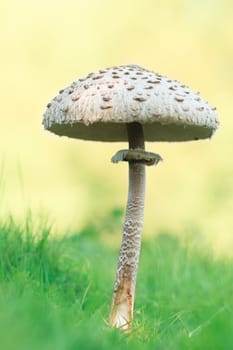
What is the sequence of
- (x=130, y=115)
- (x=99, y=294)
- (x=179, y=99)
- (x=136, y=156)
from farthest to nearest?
(x=99, y=294)
(x=136, y=156)
(x=179, y=99)
(x=130, y=115)

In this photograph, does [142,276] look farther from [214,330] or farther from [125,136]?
[214,330]

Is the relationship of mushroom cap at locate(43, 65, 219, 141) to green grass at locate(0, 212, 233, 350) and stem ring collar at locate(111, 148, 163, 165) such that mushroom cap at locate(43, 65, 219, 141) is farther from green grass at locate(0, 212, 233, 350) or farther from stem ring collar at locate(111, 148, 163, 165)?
green grass at locate(0, 212, 233, 350)

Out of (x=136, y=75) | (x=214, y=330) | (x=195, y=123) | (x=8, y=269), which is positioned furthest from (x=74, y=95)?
(x=214, y=330)

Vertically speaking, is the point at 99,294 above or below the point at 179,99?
below

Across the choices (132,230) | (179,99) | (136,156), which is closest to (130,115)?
(179,99)

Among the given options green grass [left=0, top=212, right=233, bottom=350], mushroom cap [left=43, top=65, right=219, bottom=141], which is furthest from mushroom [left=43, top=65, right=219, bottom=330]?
green grass [left=0, top=212, right=233, bottom=350]

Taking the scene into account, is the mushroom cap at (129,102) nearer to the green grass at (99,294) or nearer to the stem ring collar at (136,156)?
the stem ring collar at (136,156)

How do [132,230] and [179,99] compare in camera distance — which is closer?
[179,99]

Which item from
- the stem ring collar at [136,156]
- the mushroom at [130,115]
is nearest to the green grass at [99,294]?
the mushroom at [130,115]

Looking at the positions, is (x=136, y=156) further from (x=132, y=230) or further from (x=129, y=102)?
(x=129, y=102)
